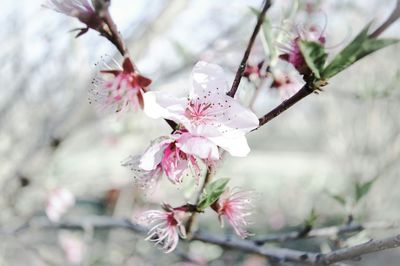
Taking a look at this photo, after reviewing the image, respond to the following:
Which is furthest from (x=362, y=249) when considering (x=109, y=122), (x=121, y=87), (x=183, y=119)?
(x=109, y=122)

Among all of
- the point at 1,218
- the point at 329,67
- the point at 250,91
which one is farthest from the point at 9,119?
the point at 329,67

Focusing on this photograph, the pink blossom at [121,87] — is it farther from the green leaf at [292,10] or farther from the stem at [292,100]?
the green leaf at [292,10]

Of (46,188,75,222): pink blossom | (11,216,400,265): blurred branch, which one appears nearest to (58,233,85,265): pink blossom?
(46,188,75,222): pink blossom

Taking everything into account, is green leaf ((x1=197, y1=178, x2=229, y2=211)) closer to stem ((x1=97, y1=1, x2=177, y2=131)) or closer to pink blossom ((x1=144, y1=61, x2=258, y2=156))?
pink blossom ((x1=144, y1=61, x2=258, y2=156))

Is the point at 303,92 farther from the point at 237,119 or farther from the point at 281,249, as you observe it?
the point at 281,249

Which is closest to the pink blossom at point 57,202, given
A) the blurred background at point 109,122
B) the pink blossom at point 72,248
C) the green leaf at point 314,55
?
the blurred background at point 109,122
